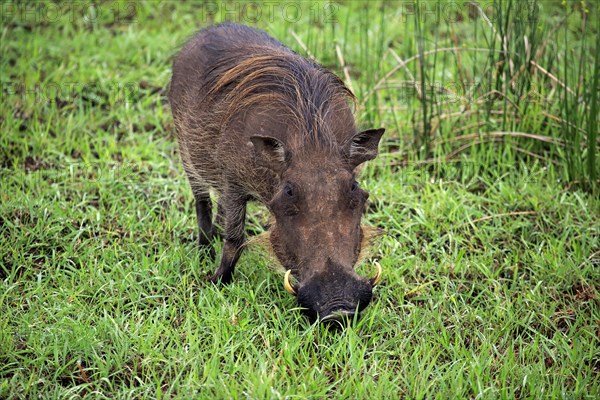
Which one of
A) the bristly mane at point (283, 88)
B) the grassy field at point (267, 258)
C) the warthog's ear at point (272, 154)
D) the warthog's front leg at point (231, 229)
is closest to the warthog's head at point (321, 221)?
the warthog's ear at point (272, 154)

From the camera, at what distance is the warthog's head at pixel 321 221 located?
10.5ft

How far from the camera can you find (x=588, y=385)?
11.0 feet

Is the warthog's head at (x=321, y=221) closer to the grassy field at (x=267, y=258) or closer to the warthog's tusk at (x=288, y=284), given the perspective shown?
the warthog's tusk at (x=288, y=284)

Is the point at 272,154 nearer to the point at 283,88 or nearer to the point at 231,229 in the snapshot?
the point at 283,88

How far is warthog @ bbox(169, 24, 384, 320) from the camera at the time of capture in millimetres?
3260

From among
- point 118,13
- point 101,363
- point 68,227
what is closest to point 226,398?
point 101,363

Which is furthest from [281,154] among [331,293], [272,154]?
[331,293]

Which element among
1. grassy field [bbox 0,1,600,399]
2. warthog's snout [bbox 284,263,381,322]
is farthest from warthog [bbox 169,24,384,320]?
grassy field [bbox 0,1,600,399]

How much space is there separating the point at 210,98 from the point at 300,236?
1.04 metres

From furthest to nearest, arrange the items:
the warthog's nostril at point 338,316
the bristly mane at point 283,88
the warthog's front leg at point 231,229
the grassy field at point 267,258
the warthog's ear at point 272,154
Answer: the warthog's front leg at point 231,229
the bristly mane at point 283,88
the warthog's ear at point 272,154
the grassy field at point 267,258
the warthog's nostril at point 338,316

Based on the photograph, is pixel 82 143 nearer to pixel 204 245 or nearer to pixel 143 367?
pixel 204 245

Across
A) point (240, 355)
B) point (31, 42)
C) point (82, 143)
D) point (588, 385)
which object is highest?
point (31, 42)

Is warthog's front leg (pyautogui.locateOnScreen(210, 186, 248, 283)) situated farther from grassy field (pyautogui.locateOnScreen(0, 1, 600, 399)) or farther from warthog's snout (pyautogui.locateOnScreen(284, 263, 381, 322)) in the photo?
warthog's snout (pyautogui.locateOnScreen(284, 263, 381, 322))

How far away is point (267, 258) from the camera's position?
3658mm
